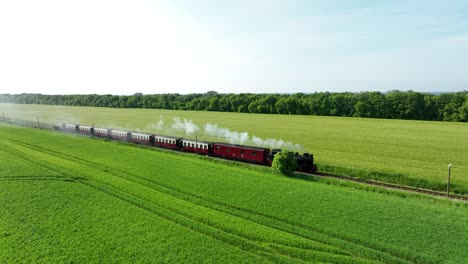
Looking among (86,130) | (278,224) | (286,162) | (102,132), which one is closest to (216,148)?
(286,162)

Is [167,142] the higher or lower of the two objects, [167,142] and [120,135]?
the lower

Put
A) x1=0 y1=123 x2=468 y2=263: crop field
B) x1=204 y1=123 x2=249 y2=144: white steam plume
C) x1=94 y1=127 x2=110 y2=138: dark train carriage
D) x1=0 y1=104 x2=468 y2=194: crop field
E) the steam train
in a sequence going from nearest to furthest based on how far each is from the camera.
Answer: x1=0 y1=123 x2=468 y2=263: crop field, x1=0 y1=104 x2=468 y2=194: crop field, the steam train, x1=204 y1=123 x2=249 y2=144: white steam plume, x1=94 y1=127 x2=110 y2=138: dark train carriage

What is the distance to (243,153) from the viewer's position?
119ft

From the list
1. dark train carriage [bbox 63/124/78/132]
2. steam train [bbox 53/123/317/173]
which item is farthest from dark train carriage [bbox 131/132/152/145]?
dark train carriage [bbox 63/124/78/132]

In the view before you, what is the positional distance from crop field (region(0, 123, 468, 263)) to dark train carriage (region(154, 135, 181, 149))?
46.0 feet

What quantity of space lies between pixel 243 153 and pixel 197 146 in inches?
332

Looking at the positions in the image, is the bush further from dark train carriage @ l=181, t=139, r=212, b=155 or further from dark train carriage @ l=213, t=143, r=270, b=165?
dark train carriage @ l=181, t=139, r=212, b=155

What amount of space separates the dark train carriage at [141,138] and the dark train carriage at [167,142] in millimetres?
1711

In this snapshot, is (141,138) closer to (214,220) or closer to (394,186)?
(214,220)

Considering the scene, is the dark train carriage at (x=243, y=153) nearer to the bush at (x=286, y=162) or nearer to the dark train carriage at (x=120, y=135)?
the bush at (x=286, y=162)

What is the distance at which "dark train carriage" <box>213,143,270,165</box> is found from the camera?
113ft

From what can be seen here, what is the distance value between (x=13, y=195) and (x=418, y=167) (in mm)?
41082

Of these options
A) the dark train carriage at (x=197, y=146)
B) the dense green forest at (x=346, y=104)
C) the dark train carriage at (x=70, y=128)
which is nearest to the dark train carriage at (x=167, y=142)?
the dark train carriage at (x=197, y=146)

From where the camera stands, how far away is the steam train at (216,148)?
32.4 metres
